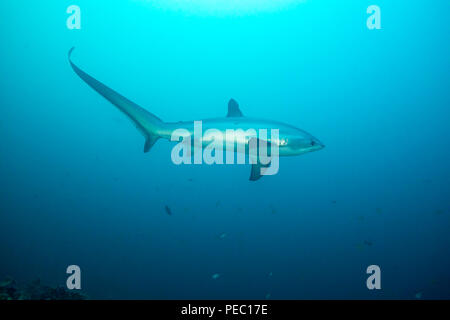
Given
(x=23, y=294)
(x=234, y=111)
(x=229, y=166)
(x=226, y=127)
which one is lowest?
(x=23, y=294)

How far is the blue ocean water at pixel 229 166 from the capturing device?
98.2 feet

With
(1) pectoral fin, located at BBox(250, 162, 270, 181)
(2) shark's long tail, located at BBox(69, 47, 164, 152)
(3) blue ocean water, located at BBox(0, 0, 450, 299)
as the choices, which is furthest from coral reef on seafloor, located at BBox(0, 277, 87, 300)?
(3) blue ocean water, located at BBox(0, 0, 450, 299)

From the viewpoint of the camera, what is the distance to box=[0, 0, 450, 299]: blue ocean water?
2992cm

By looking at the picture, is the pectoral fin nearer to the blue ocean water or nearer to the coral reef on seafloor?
the coral reef on seafloor

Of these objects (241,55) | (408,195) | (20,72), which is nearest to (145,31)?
(241,55)

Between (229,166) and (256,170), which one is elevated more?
(229,166)

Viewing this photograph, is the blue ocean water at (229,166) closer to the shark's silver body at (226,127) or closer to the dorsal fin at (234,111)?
the shark's silver body at (226,127)

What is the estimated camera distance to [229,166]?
4894 cm

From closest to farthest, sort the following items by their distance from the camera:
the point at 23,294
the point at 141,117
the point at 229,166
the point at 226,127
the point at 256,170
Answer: the point at 226,127, the point at 141,117, the point at 256,170, the point at 23,294, the point at 229,166

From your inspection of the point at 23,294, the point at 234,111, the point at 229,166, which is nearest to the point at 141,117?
the point at 234,111

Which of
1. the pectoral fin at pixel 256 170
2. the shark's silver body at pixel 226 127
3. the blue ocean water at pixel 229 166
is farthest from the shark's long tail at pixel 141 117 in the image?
the blue ocean water at pixel 229 166

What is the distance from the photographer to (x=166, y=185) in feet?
161

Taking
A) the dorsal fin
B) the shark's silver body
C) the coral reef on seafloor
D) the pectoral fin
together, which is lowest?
the coral reef on seafloor

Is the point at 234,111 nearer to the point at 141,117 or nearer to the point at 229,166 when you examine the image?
the point at 141,117
